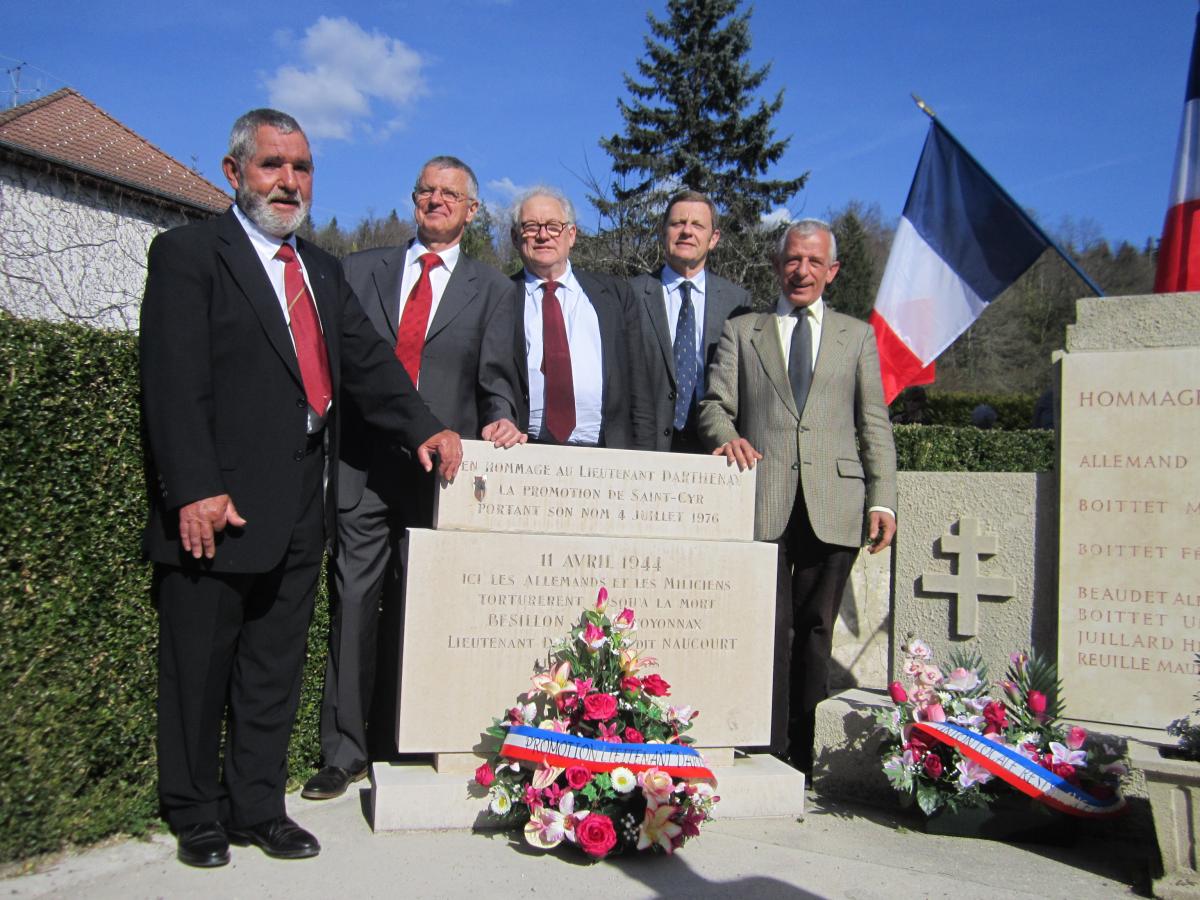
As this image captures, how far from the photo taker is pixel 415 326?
4.00 m

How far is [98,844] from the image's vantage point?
3045 millimetres

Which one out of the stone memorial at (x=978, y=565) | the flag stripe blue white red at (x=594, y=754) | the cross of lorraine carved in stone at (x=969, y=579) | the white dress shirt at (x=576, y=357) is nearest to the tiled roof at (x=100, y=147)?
the white dress shirt at (x=576, y=357)

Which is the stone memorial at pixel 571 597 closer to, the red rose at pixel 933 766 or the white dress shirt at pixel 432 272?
the red rose at pixel 933 766

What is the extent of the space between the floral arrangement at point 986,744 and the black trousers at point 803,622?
0.39 meters

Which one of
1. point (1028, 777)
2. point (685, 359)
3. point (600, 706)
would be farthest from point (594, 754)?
point (685, 359)

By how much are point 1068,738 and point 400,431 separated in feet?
8.81

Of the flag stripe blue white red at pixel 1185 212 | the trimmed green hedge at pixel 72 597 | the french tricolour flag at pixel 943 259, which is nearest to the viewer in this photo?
the trimmed green hedge at pixel 72 597

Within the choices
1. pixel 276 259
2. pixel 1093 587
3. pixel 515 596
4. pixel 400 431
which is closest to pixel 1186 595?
pixel 1093 587

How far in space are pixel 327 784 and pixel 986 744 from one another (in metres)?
2.43

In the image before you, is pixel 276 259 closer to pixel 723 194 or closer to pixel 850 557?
pixel 850 557

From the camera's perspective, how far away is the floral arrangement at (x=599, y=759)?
10.5 ft

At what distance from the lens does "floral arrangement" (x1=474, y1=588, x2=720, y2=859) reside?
125 inches

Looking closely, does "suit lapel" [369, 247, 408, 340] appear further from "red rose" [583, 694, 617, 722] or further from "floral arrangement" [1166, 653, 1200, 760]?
"floral arrangement" [1166, 653, 1200, 760]

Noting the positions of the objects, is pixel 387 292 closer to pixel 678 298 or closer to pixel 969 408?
pixel 678 298
